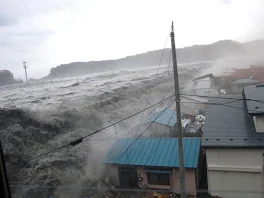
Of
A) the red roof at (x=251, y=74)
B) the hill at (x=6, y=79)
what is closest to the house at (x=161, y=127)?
the red roof at (x=251, y=74)

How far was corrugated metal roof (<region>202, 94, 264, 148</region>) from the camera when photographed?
10.6 meters

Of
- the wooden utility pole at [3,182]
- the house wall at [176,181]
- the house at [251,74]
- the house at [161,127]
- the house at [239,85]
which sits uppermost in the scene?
the wooden utility pole at [3,182]

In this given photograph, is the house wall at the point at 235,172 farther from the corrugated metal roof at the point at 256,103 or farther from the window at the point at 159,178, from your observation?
the window at the point at 159,178

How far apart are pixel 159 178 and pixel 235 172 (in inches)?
159

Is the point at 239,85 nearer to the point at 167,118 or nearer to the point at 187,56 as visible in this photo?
the point at 167,118

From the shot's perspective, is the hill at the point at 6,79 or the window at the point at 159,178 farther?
the hill at the point at 6,79

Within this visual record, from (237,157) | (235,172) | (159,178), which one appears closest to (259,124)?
(237,157)

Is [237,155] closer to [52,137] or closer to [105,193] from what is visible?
[105,193]

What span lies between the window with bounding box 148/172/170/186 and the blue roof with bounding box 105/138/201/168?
2.66 ft

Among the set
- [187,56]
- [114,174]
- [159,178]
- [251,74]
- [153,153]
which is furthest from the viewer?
[187,56]

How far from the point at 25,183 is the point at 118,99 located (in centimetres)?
2408

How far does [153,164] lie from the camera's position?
12.2 meters

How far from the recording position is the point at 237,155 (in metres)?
10.7

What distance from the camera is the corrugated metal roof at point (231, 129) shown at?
34.7ft
